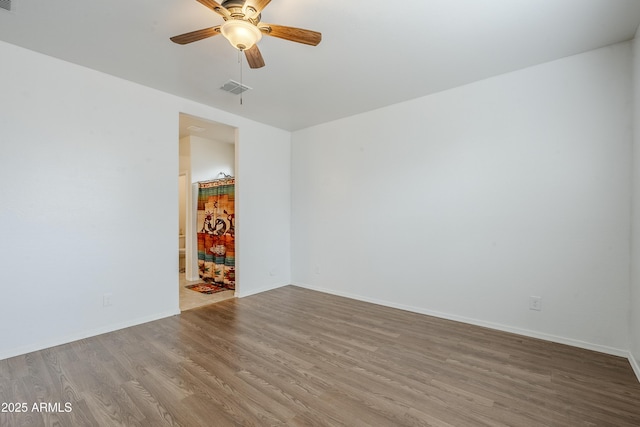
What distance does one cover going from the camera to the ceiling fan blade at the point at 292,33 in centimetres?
184

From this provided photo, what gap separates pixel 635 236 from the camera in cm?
227

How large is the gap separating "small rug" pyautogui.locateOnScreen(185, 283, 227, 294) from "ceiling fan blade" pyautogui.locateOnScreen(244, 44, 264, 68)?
337 cm

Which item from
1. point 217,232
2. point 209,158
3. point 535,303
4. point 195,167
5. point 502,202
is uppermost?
point 209,158

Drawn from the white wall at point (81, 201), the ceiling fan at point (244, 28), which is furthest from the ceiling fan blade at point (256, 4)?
the white wall at point (81, 201)

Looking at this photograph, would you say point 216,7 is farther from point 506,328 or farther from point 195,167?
point 195,167

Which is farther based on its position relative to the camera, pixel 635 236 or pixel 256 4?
pixel 635 236

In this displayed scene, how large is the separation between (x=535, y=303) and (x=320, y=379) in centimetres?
218

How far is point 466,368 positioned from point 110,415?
2410 mm

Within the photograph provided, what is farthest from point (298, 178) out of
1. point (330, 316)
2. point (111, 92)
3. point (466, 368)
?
point (466, 368)

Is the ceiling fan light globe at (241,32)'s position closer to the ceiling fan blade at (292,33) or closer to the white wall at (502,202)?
the ceiling fan blade at (292,33)

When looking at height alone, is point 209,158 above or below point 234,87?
below

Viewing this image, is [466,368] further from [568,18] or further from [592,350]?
[568,18]

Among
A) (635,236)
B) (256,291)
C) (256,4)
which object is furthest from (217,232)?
(635,236)

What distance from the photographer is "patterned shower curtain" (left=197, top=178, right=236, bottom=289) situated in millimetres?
4648
